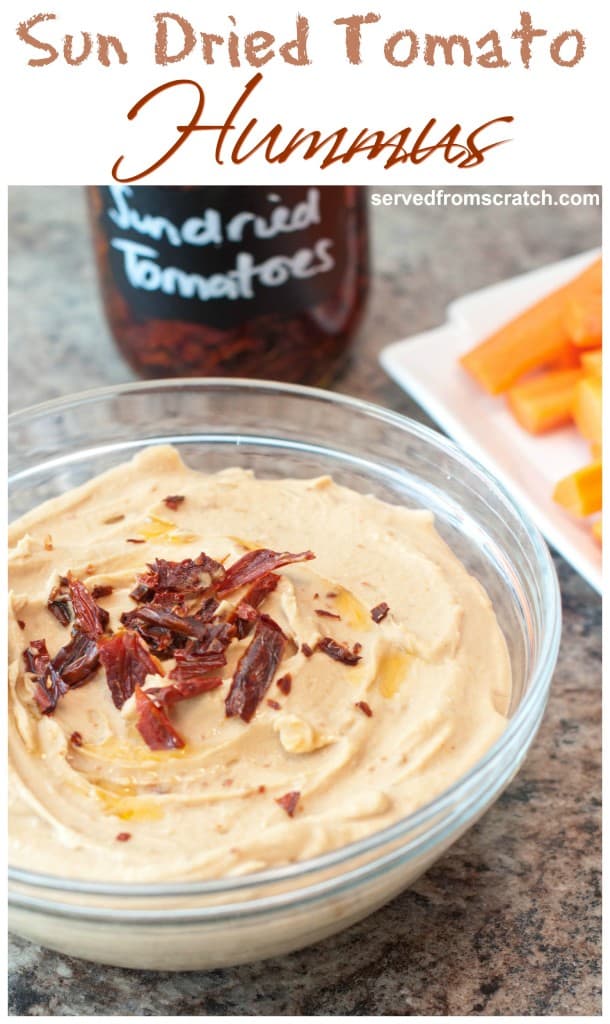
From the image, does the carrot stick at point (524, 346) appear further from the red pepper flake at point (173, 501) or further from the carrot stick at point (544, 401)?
the red pepper flake at point (173, 501)

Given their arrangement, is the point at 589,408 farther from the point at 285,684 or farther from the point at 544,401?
the point at 285,684

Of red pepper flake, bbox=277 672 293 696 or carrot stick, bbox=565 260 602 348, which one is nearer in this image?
red pepper flake, bbox=277 672 293 696

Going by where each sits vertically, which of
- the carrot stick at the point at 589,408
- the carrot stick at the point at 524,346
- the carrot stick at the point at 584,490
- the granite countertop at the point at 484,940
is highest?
the carrot stick at the point at 524,346

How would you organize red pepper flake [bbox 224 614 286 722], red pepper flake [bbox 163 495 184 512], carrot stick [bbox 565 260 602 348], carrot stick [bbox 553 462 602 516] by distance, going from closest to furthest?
red pepper flake [bbox 224 614 286 722], red pepper flake [bbox 163 495 184 512], carrot stick [bbox 553 462 602 516], carrot stick [bbox 565 260 602 348]

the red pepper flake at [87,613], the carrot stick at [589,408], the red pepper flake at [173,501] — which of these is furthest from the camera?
the carrot stick at [589,408]

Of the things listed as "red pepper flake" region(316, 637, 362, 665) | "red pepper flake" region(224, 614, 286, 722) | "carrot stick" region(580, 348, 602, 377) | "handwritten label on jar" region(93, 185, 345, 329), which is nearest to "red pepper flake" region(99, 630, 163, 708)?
"red pepper flake" region(224, 614, 286, 722)

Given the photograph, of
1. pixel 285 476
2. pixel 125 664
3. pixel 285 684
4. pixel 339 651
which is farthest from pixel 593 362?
pixel 125 664

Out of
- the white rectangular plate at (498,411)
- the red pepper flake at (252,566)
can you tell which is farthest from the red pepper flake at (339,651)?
the white rectangular plate at (498,411)

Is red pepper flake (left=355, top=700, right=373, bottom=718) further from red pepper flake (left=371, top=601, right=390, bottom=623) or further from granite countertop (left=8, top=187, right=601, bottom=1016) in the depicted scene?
granite countertop (left=8, top=187, right=601, bottom=1016)
